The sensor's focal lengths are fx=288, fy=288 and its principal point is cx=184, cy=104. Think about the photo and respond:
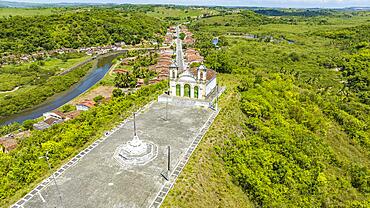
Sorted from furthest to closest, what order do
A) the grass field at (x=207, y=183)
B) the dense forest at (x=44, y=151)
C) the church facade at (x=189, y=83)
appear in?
the church facade at (x=189, y=83) → the dense forest at (x=44, y=151) → the grass field at (x=207, y=183)

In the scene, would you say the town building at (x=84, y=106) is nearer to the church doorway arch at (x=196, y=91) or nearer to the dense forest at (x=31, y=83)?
the dense forest at (x=31, y=83)

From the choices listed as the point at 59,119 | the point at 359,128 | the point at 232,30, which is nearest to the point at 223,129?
the point at 359,128

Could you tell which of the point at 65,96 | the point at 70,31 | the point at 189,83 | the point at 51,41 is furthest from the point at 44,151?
the point at 70,31

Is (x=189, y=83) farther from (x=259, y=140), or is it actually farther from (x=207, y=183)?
(x=207, y=183)

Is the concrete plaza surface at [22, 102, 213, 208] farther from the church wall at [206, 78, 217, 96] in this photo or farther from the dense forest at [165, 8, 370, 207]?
the church wall at [206, 78, 217, 96]

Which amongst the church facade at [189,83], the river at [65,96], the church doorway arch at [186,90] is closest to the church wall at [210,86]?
the church facade at [189,83]

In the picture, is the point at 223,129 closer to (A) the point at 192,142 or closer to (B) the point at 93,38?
(A) the point at 192,142

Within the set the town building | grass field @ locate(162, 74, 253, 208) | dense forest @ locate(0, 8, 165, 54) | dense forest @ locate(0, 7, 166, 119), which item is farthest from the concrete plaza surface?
dense forest @ locate(0, 8, 165, 54)
